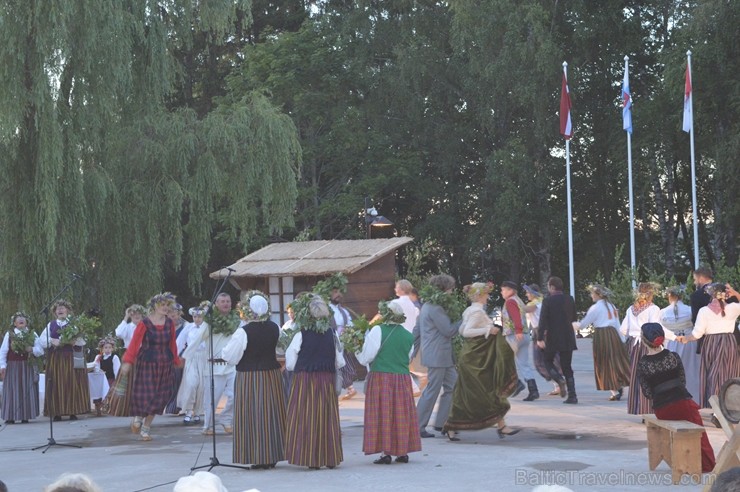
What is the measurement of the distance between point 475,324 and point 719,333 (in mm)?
3097

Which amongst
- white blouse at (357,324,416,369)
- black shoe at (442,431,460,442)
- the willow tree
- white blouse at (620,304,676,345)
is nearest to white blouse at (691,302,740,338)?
white blouse at (620,304,676,345)

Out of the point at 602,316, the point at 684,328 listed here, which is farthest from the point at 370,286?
the point at 684,328

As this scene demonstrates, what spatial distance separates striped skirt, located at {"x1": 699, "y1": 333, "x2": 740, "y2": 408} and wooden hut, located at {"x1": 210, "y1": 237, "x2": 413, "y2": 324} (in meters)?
8.93

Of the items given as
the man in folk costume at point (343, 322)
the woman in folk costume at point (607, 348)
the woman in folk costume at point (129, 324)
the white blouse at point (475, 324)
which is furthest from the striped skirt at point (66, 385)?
the woman in folk costume at point (607, 348)

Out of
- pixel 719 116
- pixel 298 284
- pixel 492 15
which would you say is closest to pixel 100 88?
pixel 298 284

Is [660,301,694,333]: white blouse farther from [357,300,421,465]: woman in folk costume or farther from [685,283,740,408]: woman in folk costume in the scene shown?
[357,300,421,465]: woman in folk costume

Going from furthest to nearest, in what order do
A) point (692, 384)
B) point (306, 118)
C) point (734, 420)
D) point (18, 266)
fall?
point (306, 118), point (18, 266), point (692, 384), point (734, 420)

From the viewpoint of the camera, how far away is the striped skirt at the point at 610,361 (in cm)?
1658

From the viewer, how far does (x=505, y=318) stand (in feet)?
54.4

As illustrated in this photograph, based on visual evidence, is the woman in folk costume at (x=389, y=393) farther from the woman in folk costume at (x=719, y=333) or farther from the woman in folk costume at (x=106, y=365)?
the woman in folk costume at (x=106, y=365)

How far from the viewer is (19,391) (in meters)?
16.4

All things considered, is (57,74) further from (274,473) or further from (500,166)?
(500,166)

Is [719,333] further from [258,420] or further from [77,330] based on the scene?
[77,330]

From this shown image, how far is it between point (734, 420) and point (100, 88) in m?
16.1
